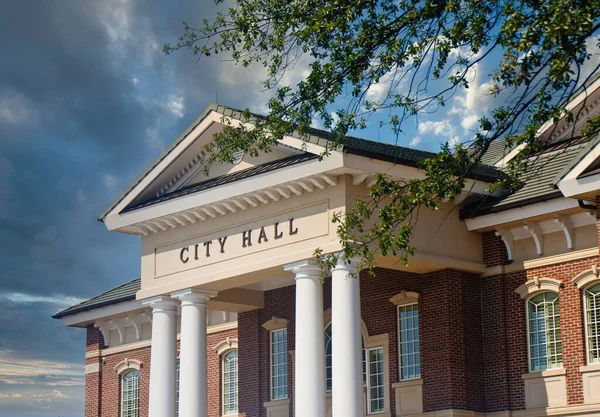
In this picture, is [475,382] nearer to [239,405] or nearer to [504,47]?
[239,405]

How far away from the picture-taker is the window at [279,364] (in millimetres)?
31094

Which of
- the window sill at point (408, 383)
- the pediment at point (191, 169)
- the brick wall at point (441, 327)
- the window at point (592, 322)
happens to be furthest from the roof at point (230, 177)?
the window at point (592, 322)

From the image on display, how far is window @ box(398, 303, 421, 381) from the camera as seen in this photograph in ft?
89.9

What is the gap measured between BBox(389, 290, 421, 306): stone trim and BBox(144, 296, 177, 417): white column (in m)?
5.83

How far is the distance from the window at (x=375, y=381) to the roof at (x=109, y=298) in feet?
31.6

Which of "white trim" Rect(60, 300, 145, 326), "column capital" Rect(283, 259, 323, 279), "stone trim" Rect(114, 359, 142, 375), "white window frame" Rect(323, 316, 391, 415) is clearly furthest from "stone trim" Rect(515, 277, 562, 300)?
"stone trim" Rect(114, 359, 142, 375)

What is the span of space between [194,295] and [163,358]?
2.12 m

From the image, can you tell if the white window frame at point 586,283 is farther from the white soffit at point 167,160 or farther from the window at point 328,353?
the white soffit at point 167,160

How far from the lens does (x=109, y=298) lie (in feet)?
121

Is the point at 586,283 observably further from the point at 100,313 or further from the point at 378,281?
the point at 100,313

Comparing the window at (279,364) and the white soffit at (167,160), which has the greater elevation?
the white soffit at (167,160)

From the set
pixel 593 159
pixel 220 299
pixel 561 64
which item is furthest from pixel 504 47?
pixel 220 299

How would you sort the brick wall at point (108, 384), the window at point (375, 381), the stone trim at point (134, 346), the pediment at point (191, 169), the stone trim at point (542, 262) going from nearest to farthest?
the stone trim at point (542, 262)
the pediment at point (191, 169)
the window at point (375, 381)
the stone trim at point (134, 346)
the brick wall at point (108, 384)

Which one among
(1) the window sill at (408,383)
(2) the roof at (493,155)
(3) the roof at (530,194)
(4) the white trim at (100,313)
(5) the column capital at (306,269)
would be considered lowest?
(1) the window sill at (408,383)
